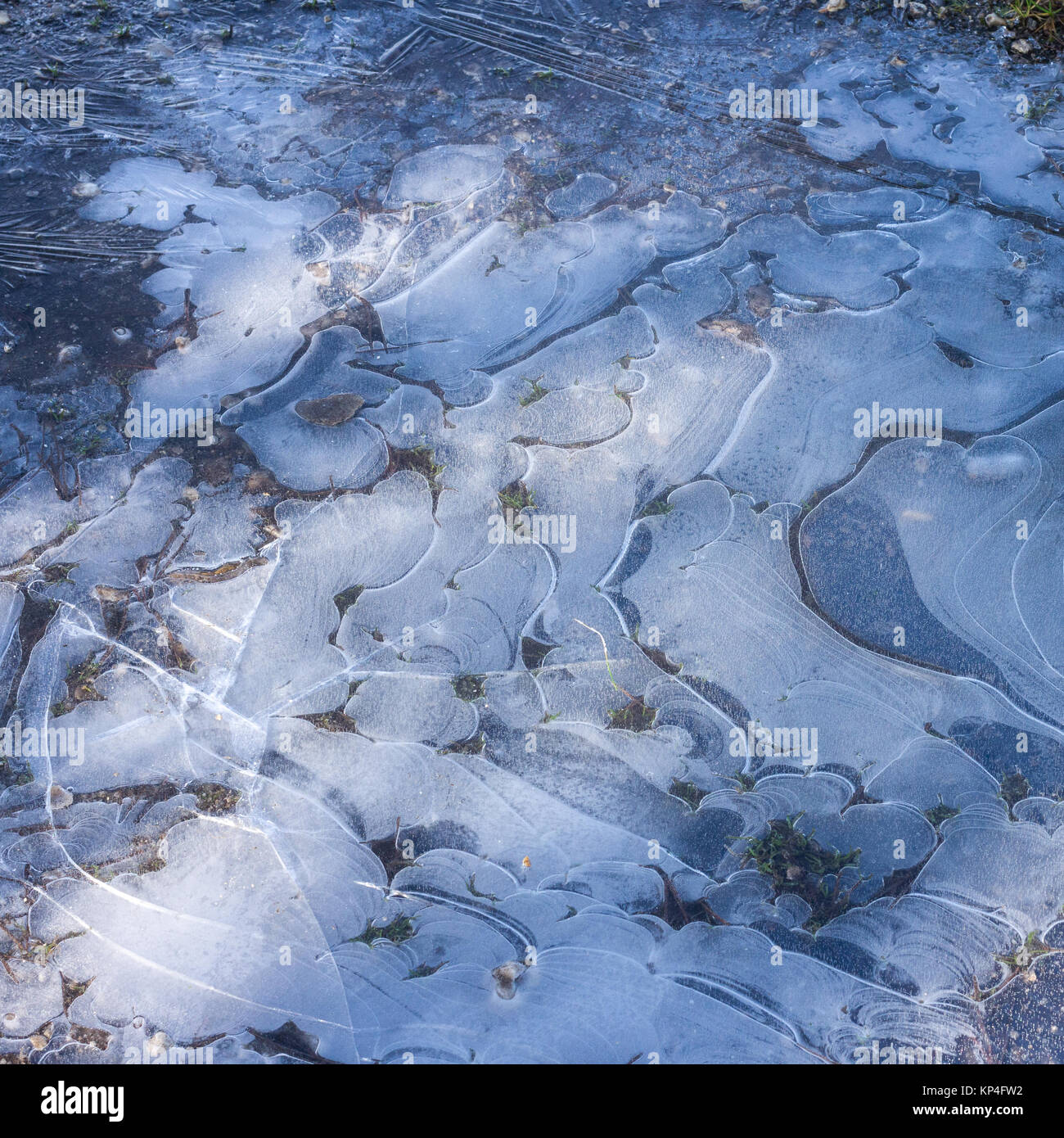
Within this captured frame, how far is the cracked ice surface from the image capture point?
3.13 metres

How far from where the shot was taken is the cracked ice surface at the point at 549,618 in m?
3.13

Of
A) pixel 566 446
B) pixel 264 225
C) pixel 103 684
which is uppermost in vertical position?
pixel 264 225

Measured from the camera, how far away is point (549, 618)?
11.0 ft

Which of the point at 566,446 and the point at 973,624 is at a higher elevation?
the point at 566,446

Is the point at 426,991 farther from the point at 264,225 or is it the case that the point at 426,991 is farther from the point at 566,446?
the point at 264,225

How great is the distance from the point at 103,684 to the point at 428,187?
282 cm

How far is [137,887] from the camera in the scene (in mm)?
3168
